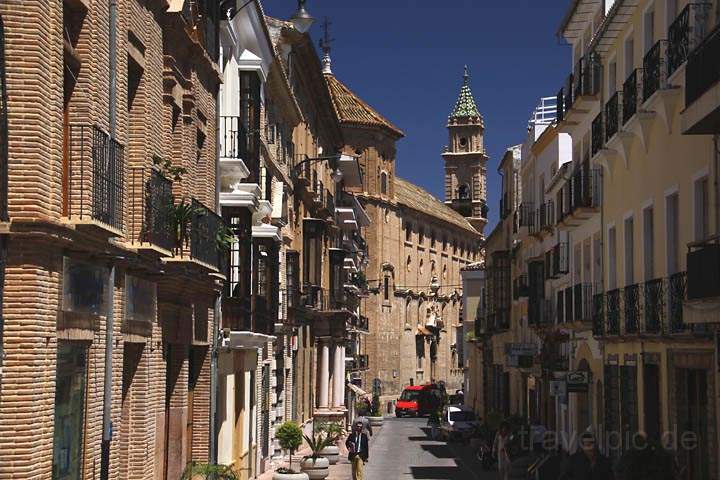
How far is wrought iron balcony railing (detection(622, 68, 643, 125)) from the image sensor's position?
72.5 feet

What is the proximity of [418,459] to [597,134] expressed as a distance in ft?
53.2

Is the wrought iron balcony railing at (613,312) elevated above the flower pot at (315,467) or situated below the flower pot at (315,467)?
above

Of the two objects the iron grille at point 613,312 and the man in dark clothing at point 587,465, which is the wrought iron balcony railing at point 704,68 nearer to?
the man in dark clothing at point 587,465

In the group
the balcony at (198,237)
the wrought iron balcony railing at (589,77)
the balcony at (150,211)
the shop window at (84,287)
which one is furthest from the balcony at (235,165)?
the shop window at (84,287)

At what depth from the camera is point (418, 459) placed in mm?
39688

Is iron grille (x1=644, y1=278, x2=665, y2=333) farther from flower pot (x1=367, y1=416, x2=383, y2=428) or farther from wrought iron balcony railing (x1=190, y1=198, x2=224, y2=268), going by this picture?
flower pot (x1=367, y1=416, x2=383, y2=428)

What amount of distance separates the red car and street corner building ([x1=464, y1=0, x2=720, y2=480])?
117 ft

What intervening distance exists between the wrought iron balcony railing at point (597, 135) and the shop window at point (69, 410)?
50.8 ft

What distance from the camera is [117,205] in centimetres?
1332

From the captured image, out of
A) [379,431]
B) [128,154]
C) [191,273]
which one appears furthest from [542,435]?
[379,431]

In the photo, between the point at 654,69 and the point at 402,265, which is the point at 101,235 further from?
the point at 402,265

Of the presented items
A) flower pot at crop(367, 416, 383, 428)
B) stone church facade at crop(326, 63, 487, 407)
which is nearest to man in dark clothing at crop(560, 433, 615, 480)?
flower pot at crop(367, 416, 383, 428)

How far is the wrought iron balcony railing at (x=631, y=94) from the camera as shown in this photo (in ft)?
72.5

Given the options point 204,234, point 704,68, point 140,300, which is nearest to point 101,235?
point 140,300
